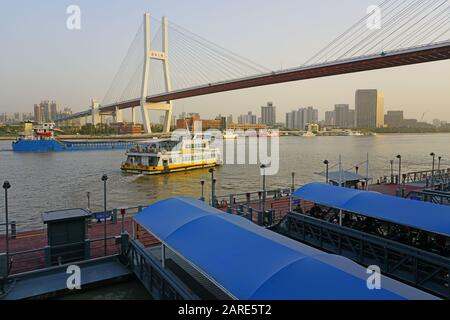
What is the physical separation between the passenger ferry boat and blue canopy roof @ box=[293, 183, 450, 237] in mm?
24967

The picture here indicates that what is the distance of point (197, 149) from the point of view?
3756cm

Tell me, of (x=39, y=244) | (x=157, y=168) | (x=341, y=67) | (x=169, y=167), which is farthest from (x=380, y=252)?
(x=169, y=167)

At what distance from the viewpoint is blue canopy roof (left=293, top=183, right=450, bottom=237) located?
22.4ft

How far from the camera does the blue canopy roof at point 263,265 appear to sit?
375cm

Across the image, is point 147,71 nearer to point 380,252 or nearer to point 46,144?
point 46,144

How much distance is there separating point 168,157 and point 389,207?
27941 millimetres

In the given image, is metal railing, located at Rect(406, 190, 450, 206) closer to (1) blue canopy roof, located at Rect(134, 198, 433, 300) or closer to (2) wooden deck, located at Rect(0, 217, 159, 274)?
(1) blue canopy roof, located at Rect(134, 198, 433, 300)

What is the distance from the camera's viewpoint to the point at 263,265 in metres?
4.22

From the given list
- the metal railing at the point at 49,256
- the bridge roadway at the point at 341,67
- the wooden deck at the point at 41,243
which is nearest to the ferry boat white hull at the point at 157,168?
the bridge roadway at the point at 341,67

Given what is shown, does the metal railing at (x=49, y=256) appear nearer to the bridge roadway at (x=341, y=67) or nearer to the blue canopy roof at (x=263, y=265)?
the blue canopy roof at (x=263, y=265)

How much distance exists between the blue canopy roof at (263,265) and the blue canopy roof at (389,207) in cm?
319

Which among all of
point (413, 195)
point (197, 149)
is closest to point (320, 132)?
point (197, 149)

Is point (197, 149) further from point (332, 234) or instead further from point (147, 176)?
point (332, 234)

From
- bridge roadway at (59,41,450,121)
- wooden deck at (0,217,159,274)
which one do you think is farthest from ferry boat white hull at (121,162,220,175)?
wooden deck at (0,217,159,274)
